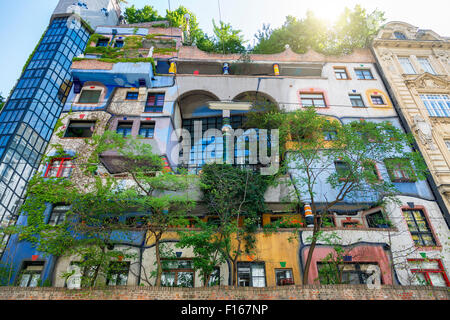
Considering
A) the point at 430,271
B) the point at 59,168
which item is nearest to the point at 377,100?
the point at 430,271

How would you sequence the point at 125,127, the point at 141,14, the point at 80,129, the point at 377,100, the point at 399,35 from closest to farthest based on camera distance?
1. the point at 125,127
2. the point at 80,129
3. the point at 377,100
4. the point at 399,35
5. the point at 141,14

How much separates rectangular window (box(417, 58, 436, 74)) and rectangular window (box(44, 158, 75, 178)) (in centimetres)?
2720

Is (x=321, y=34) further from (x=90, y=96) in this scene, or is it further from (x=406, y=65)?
(x=90, y=96)

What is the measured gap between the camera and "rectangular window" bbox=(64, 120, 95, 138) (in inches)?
754

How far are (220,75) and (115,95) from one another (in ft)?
26.4

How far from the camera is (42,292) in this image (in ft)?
29.7

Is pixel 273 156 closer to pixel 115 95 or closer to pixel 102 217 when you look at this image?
pixel 102 217

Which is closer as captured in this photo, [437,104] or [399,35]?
[437,104]

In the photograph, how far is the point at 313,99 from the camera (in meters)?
21.4

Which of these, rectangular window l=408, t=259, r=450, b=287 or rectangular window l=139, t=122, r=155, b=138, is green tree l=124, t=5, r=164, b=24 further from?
rectangular window l=408, t=259, r=450, b=287

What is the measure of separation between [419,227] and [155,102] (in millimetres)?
18499

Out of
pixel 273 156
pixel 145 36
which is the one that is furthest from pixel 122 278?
pixel 145 36

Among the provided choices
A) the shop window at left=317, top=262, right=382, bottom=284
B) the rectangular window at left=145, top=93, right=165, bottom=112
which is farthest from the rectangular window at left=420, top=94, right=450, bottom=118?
the rectangular window at left=145, top=93, right=165, bottom=112
